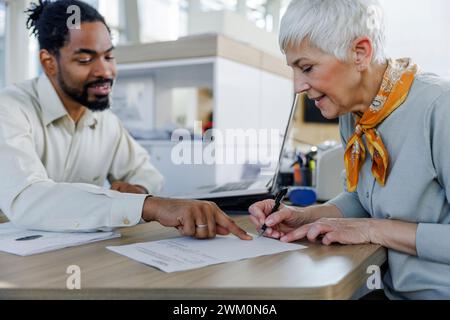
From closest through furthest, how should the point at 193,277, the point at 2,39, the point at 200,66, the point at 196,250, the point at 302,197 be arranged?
the point at 193,277, the point at 196,250, the point at 302,197, the point at 2,39, the point at 200,66

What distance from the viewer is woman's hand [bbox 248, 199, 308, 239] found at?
97 centimetres

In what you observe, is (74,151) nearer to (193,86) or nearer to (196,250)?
(196,250)

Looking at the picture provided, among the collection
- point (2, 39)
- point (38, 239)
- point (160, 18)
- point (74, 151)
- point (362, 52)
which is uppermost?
point (160, 18)

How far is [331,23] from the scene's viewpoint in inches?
36.9

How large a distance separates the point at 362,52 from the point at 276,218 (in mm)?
391

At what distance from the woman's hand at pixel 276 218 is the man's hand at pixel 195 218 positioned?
6cm

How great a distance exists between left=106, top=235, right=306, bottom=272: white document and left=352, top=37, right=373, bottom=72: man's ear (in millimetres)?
406

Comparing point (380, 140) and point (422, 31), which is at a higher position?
point (422, 31)

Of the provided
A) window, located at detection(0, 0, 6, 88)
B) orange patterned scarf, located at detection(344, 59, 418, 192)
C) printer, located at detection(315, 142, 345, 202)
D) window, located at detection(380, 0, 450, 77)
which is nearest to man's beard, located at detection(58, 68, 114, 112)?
printer, located at detection(315, 142, 345, 202)

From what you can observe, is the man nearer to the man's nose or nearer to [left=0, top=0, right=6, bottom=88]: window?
the man's nose

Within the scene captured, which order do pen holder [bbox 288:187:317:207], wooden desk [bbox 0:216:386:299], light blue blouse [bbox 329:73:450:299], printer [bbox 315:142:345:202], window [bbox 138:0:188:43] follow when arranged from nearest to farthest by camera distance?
wooden desk [bbox 0:216:386:299] < light blue blouse [bbox 329:73:450:299] < pen holder [bbox 288:187:317:207] < printer [bbox 315:142:345:202] < window [bbox 138:0:188:43]

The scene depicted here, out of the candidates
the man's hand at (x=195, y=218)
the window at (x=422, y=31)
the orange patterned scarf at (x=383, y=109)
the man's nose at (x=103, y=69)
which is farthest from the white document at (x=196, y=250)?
the window at (x=422, y=31)

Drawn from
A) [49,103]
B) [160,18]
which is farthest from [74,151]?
[160,18]
